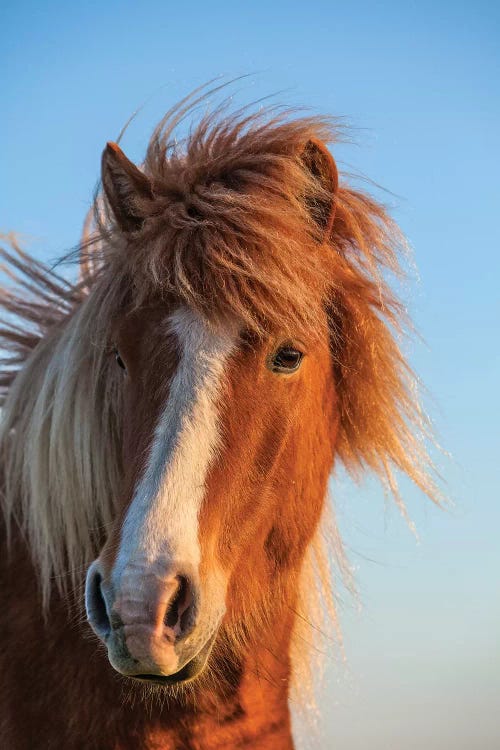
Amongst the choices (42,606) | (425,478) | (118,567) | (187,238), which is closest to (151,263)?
(187,238)

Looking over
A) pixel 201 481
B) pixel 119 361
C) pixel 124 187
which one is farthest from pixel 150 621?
pixel 124 187

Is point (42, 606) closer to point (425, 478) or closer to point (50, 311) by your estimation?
point (50, 311)

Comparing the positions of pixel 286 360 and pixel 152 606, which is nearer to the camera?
pixel 152 606

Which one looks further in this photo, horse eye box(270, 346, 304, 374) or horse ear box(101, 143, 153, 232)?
horse ear box(101, 143, 153, 232)

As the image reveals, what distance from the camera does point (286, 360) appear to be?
10.4ft

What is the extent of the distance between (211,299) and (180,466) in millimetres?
715

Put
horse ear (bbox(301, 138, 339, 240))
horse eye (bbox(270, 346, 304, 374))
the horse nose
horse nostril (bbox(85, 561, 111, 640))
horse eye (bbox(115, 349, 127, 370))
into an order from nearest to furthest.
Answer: the horse nose, horse nostril (bbox(85, 561, 111, 640)), horse eye (bbox(270, 346, 304, 374)), horse eye (bbox(115, 349, 127, 370)), horse ear (bbox(301, 138, 339, 240))

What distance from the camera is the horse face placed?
2.51 m

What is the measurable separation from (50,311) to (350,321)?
5.30 feet

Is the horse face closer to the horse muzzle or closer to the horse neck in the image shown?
the horse muzzle

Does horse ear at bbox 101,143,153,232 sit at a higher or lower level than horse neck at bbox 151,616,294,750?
higher

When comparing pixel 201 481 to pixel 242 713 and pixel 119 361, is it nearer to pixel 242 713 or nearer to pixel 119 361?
pixel 119 361

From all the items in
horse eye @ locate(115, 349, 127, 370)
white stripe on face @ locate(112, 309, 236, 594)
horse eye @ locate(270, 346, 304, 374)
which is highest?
horse eye @ locate(270, 346, 304, 374)

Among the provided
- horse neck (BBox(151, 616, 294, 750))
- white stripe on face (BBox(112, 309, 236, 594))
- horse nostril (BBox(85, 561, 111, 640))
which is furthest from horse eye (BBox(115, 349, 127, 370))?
horse neck (BBox(151, 616, 294, 750))
